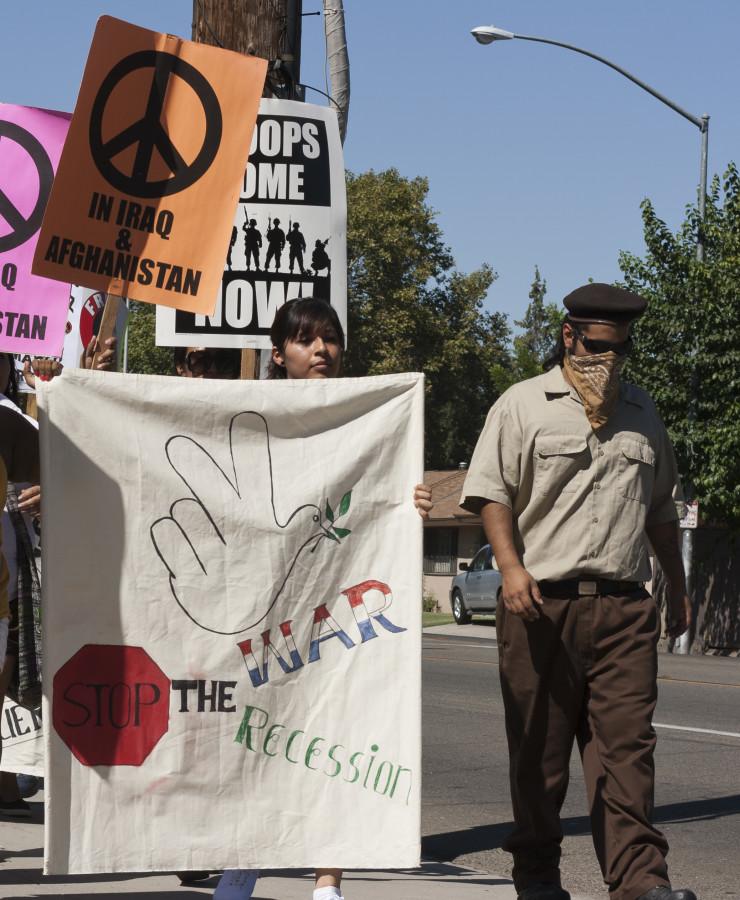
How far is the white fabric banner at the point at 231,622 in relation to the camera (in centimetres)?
446

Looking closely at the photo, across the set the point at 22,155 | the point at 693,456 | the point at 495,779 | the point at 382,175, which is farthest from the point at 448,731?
the point at 382,175

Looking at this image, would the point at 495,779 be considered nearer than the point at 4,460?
No

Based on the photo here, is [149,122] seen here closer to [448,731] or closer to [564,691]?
[564,691]

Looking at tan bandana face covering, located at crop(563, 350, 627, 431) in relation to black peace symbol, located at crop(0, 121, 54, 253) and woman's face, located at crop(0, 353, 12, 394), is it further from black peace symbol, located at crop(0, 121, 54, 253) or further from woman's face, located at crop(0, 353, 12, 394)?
black peace symbol, located at crop(0, 121, 54, 253)

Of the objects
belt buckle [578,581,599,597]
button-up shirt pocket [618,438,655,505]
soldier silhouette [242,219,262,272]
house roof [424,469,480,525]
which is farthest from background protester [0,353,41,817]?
house roof [424,469,480,525]

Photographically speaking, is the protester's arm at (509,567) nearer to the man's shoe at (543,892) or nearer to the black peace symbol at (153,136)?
the man's shoe at (543,892)

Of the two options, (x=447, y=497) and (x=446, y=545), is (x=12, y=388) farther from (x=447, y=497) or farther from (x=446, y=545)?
(x=447, y=497)

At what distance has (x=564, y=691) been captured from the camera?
5.11 metres

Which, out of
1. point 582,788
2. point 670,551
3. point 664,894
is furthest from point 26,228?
point 582,788

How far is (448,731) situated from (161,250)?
744 cm

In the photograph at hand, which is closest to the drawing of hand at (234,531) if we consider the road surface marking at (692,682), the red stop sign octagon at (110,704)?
the red stop sign octagon at (110,704)

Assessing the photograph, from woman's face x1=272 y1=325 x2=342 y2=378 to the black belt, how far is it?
98cm

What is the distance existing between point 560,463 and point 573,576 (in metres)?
0.37

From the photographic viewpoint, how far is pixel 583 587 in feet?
16.6
